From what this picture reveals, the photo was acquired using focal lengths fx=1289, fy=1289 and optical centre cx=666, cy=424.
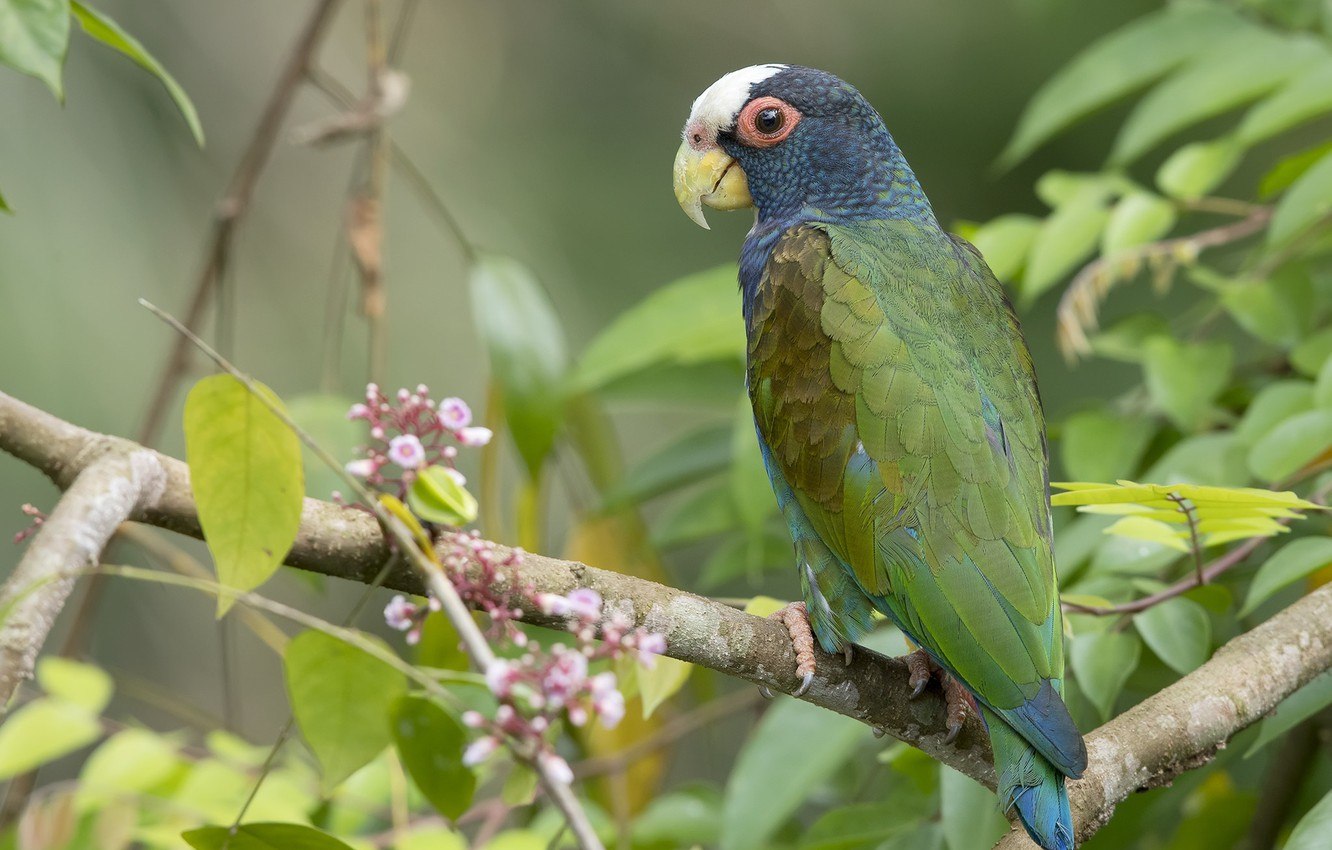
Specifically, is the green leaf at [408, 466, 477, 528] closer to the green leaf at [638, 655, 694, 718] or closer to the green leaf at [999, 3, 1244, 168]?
the green leaf at [638, 655, 694, 718]

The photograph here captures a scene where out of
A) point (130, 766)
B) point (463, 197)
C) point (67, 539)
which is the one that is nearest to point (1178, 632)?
point (67, 539)

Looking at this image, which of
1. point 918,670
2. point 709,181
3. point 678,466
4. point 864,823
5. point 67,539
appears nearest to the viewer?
point 67,539

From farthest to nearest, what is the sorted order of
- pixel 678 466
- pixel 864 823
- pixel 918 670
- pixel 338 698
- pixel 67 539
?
pixel 678 466 < pixel 864 823 < pixel 918 670 < pixel 338 698 < pixel 67 539

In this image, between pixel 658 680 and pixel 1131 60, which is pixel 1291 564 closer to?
pixel 658 680

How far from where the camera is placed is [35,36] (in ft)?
4.35

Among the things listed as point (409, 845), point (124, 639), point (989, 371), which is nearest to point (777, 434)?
point (989, 371)

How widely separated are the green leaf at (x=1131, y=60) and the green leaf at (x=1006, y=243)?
21cm

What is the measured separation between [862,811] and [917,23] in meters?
4.57

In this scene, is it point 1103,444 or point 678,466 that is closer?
point 1103,444

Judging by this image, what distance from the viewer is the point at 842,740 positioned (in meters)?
1.98

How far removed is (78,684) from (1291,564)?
76.4 inches

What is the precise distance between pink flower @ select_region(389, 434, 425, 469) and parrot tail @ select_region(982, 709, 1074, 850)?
835 mm

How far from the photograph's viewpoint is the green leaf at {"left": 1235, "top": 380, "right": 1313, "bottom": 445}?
2.03 meters

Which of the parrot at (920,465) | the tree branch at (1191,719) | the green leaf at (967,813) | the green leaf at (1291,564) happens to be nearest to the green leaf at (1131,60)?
the parrot at (920,465)
